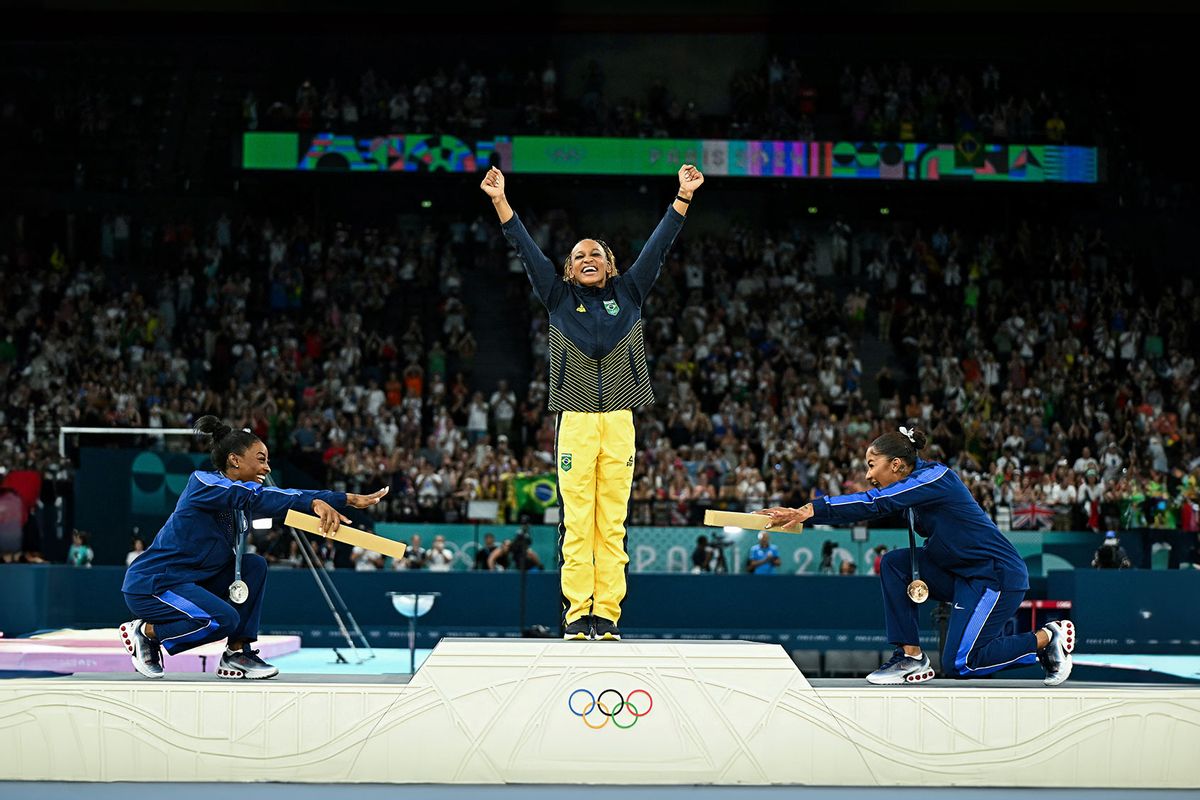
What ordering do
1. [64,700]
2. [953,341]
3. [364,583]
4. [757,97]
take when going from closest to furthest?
1. [64,700]
2. [364,583]
3. [953,341]
4. [757,97]

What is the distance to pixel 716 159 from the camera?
30.8 metres

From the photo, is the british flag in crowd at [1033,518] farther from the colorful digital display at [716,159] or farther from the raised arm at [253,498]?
the raised arm at [253,498]

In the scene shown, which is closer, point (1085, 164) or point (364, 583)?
point (364, 583)

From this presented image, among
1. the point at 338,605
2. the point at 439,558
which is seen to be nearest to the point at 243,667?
the point at 338,605

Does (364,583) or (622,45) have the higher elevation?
(622,45)

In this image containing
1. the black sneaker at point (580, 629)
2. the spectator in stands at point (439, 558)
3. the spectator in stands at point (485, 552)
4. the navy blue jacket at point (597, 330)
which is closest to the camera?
the black sneaker at point (580, 629)

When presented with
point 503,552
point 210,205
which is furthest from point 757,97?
point 503,552

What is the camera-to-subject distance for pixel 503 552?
774 inches

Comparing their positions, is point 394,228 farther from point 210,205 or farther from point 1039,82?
point 1039,82

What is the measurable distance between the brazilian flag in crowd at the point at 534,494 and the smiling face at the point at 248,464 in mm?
12292

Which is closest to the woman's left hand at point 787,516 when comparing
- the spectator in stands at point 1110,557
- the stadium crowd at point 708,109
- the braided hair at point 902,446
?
the braided hair at point 902,446

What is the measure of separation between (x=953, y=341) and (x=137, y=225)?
732 inches

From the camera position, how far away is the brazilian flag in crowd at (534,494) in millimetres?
20125

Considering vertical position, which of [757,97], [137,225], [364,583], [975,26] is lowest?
[364,583]
